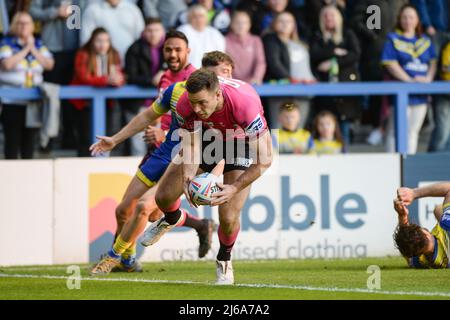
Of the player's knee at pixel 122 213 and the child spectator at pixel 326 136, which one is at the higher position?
the child spectator at pixel 326 136

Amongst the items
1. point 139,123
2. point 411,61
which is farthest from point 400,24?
point 139,123

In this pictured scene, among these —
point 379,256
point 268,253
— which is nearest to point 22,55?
point 268,253

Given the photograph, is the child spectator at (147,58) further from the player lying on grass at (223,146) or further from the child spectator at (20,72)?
the player lying on grass at (223,146)

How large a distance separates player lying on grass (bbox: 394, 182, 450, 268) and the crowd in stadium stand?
4.25 m

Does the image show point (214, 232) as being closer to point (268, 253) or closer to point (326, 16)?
point (268, 253)

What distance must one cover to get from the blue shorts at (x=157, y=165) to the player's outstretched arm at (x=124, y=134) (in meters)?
0.71

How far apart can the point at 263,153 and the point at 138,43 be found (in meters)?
6.23

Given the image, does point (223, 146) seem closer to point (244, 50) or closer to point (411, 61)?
point (244, 50)

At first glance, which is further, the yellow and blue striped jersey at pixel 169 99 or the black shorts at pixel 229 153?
the yellow and blue striped jersey at pixel 169 99

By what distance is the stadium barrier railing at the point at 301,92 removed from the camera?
15.3 meters

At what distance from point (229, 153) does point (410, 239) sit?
2205 mm

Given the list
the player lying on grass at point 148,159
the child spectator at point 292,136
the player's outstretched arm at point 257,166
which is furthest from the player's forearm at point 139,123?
the child spectator at point 292,136

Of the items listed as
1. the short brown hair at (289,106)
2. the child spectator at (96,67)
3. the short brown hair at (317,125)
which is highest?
the child spectator at (96,67)

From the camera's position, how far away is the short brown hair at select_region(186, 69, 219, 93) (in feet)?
30.5
